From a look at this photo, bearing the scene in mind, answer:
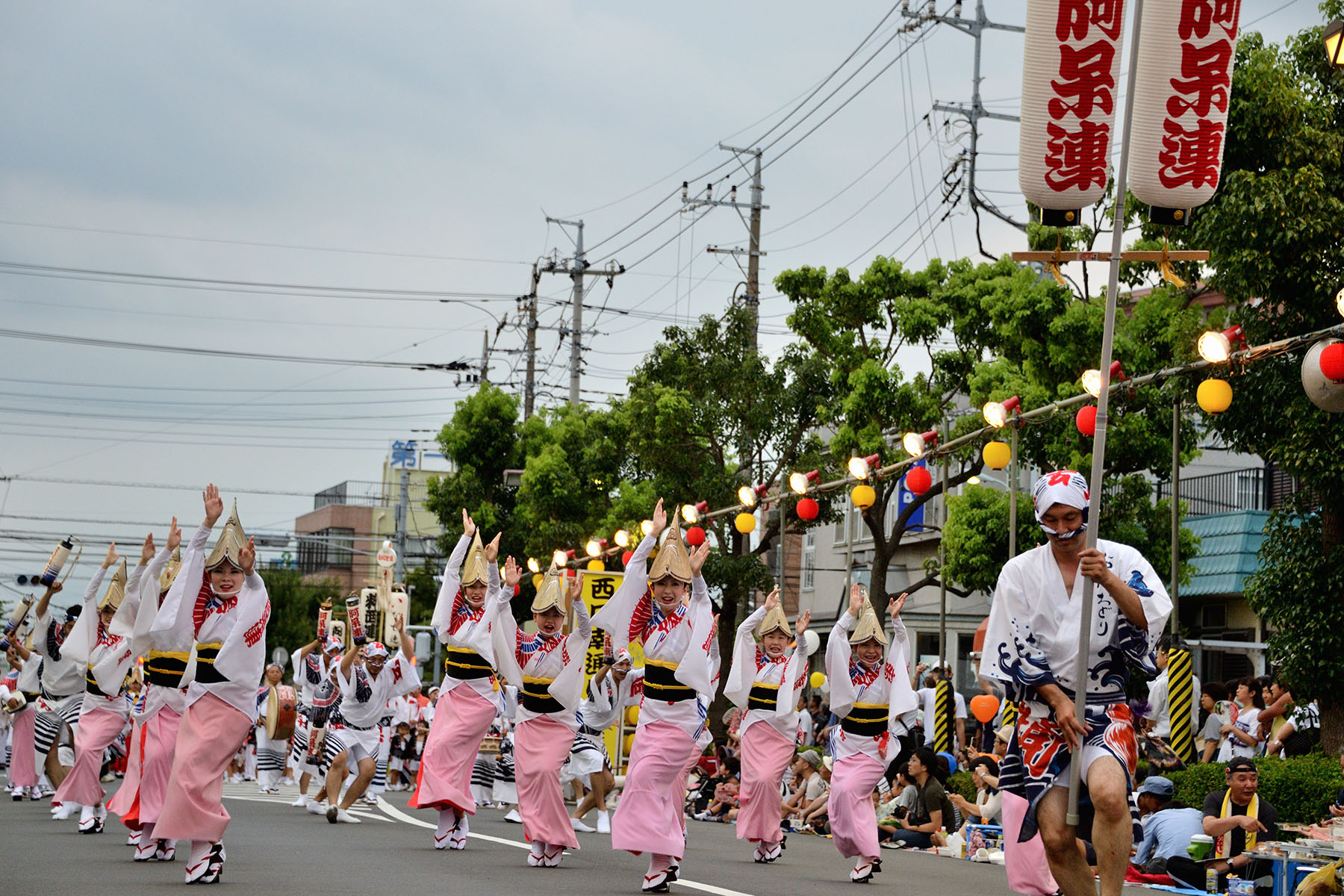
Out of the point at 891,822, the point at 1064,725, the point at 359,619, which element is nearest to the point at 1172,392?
the point at 891,822

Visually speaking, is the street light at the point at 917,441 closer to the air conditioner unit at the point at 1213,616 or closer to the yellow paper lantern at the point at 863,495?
the yellow paper lantern at the point at 863,495

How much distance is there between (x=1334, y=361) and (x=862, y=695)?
447cm

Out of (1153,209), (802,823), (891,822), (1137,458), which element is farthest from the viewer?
(1137,458)

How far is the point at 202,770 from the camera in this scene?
9938mm

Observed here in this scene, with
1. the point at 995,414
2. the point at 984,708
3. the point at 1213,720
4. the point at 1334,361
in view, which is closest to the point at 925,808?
the point at 984,708

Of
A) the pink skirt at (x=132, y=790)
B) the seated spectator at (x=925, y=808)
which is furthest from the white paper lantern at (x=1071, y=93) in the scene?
the seated spectator at (x=925, y=808)

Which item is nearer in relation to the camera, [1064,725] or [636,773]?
[1064,725]

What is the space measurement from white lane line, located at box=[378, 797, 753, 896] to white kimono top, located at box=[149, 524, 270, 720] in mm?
3095

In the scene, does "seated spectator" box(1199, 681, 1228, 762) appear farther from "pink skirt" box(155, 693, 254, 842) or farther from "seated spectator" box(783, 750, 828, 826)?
"pink skirt" box(155, 693, 254, 842)

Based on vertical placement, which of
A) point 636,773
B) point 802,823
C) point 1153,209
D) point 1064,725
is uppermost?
point 1153,209

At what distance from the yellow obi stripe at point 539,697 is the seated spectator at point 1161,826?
5.06 m

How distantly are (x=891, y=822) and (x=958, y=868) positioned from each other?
11.5 feet

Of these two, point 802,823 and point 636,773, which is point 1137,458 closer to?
point 802,823

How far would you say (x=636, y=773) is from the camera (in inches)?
421
